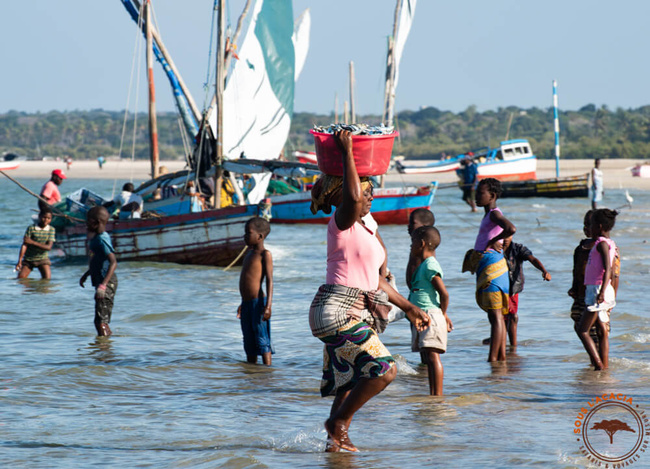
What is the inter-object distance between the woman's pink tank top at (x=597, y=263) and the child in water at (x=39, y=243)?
8.30 meters

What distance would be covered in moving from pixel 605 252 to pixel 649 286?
6741mm

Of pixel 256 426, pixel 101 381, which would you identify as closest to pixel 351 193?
pixel 256 426

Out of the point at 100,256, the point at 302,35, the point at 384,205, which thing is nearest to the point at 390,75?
the point at 384,205

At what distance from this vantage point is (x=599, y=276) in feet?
21.8

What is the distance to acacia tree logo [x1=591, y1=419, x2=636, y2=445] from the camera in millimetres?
5428

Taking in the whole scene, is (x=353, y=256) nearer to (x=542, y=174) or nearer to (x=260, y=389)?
(x=260, y=389)

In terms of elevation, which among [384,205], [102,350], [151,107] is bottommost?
[102,350]

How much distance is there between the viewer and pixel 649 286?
1274cm

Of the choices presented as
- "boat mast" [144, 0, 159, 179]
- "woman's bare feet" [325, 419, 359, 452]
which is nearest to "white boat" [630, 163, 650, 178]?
"boat mast" [144, 0, 159, 179]

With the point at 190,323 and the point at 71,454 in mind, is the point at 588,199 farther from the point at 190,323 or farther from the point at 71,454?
the point at 71,454

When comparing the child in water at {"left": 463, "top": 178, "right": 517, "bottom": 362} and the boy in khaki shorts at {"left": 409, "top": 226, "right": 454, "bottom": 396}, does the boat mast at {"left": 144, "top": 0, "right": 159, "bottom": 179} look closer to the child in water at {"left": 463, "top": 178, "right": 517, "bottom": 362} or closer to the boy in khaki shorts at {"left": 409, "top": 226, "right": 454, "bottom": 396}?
the child in water at {"left": 463, "top": 178, "right": 517, "bottom": 362}

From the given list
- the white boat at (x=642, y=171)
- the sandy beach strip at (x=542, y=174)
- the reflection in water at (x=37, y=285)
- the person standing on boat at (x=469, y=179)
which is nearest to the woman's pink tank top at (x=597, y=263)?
the reflection in water at (x=37, y=285)

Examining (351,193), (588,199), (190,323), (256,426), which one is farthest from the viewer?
(588,199)

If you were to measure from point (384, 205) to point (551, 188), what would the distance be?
44.8 ft
